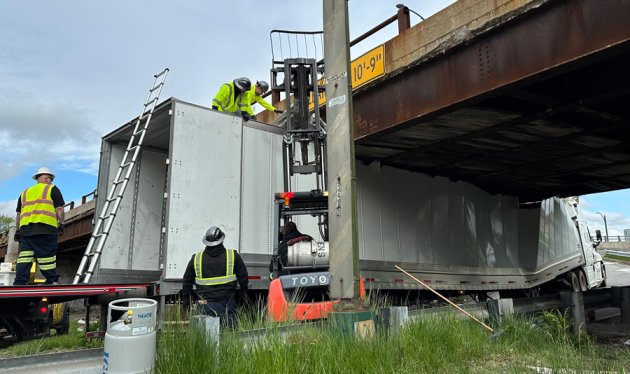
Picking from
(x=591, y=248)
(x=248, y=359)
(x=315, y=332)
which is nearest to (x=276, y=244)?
(x=315, y=332)

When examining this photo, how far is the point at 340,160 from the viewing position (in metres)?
4.76

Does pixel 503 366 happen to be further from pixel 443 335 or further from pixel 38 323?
pixel 38 323

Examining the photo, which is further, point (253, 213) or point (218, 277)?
point (253, 213)

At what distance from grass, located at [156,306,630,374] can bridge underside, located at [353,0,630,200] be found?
3773 mm

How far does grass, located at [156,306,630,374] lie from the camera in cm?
338

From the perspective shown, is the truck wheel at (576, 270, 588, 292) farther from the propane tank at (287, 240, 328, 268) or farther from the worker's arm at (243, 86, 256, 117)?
the propane tank at (287, 240, 328, 268)

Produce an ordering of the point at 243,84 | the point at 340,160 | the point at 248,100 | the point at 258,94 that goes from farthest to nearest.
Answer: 1. the point at 258,94
2. the point at 248,100
3. the point at 243,84
4. the point at 340,160

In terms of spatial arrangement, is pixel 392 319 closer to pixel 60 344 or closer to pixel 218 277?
pixel 218 277

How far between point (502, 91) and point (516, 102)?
1.42m

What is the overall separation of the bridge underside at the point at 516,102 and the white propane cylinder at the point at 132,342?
578 cm

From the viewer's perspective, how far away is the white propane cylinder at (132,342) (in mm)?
3033

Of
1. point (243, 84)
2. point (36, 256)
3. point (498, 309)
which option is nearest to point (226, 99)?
point (243, 84)

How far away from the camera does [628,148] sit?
10.9 m

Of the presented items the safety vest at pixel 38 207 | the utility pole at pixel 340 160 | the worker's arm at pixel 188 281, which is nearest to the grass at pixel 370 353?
the utility pole at pixel 340 160
